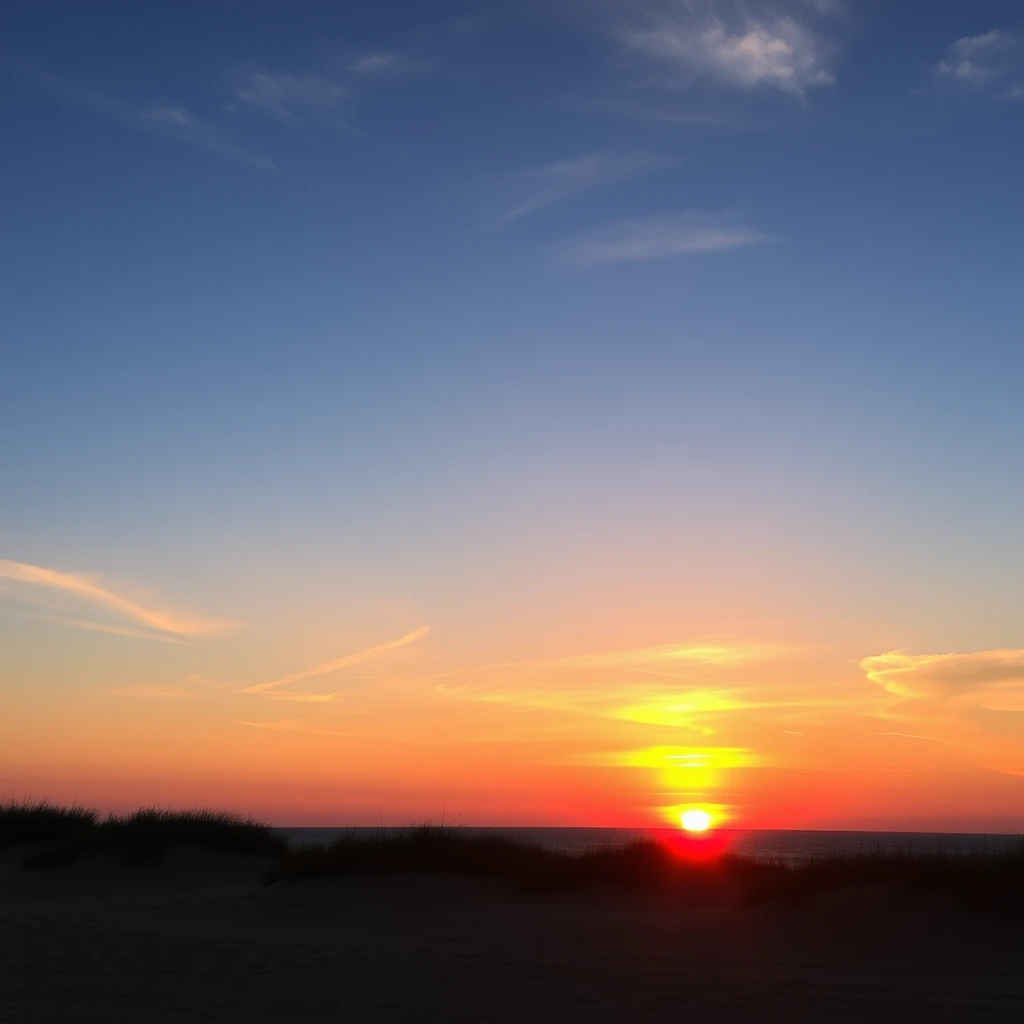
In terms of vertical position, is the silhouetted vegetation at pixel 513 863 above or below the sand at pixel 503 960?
above

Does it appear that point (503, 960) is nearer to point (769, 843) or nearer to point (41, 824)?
point (41, 824)

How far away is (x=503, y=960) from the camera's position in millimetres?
11734

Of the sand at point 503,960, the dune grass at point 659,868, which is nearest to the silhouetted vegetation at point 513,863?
the dune grass at point 659,868

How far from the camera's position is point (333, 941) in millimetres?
13664

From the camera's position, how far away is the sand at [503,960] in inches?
373

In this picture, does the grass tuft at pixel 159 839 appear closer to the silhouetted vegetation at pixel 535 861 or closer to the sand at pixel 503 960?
the silhouetted vegetation at pixel 535 861

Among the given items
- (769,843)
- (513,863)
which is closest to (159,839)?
(513,863)

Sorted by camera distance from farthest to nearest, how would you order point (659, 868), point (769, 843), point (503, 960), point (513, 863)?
point (769, 843) < point (513, 863) < point (659, 868) < point (503, 960)

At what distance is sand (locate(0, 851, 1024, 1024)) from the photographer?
31.1 feet

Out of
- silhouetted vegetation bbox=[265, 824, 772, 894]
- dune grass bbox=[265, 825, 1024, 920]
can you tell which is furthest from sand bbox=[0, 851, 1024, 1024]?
silhouetted vegetation bbox=[265, 824, 772, 894]

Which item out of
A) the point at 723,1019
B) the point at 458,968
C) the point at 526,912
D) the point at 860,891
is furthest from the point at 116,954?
the point at 860,891

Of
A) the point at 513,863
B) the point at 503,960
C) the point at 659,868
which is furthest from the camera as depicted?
the point at 513,863

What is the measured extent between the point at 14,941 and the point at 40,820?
15.2m

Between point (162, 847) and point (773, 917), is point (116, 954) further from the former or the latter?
point (162, 847)
